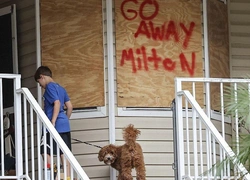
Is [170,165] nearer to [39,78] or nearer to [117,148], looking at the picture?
[117,148]

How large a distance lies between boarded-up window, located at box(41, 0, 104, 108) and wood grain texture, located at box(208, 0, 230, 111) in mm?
1494

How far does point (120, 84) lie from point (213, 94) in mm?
1343

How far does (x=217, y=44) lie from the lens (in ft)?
30.2

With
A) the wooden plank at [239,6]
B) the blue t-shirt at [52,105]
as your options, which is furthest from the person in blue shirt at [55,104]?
the wooden plank at [239,6]

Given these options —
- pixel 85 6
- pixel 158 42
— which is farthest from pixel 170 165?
pixel 85 6

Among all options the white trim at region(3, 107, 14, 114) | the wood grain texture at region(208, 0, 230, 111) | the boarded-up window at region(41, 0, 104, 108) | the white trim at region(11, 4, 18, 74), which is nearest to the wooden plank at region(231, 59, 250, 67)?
the wood grain texture at region(208, 0, 230, 111)

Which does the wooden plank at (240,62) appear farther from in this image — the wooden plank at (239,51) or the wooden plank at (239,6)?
the wooden plank at (239,6)

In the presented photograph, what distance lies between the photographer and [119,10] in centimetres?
860

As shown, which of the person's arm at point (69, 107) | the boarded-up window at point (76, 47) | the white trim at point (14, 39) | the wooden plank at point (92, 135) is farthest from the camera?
the white trim at point (14, 39)

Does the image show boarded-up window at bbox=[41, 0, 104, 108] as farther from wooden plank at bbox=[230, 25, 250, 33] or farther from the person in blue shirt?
wooden plank at bbox=[230, 25, 250, 33]

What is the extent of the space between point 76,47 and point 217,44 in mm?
1922

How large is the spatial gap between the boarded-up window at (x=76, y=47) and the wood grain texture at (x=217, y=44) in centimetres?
149

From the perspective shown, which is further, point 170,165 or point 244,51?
point 244,51

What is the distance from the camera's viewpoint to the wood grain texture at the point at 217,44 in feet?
29.6
